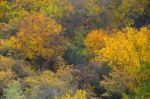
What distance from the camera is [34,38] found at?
2238 inches

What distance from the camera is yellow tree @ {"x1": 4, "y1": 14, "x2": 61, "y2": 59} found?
2211 inches

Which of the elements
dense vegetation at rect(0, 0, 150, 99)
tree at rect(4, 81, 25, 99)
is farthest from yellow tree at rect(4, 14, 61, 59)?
tree at rect(4, 81, 25, 99)

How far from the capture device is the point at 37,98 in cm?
4231

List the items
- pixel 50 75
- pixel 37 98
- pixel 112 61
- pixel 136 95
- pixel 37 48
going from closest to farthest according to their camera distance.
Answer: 1. pixel 37 98
2. pixel 136 95
3. pixel 50 75
4. pixel 112 61
5. pixel 37 48

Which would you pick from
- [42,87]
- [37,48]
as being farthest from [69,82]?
[37,48]

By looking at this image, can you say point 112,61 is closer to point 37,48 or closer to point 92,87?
point 92,87

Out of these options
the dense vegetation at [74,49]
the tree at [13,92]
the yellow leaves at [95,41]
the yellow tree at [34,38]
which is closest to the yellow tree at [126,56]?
the dense vegetation at [74,49]

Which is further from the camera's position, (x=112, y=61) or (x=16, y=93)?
(x=112, y=61)

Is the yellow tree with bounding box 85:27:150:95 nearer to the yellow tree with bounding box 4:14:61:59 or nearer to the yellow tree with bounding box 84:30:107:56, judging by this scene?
the yellow tree with bounding box 84:30:107:56

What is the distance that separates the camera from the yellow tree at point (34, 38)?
56.2 m

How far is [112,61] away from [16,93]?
596 inches

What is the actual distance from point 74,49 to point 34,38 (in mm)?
5823

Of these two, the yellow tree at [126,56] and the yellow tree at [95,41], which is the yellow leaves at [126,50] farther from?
the yellow tree at [95,41]

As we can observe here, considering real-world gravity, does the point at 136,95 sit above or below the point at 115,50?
below
